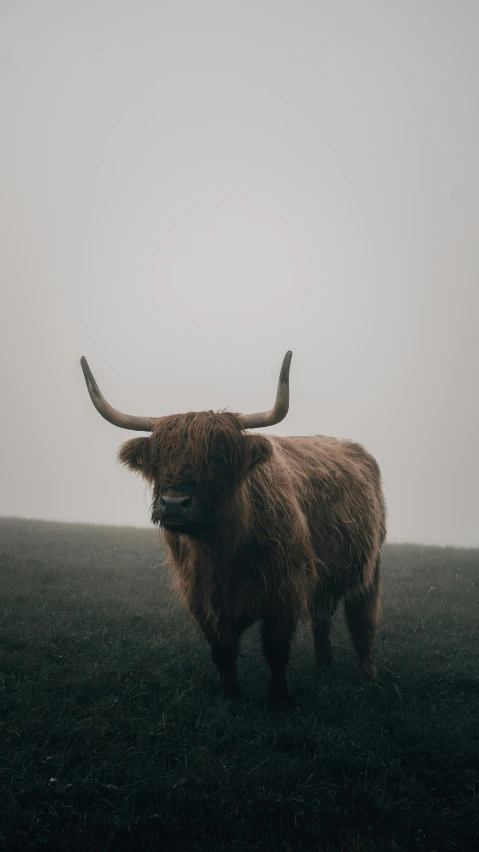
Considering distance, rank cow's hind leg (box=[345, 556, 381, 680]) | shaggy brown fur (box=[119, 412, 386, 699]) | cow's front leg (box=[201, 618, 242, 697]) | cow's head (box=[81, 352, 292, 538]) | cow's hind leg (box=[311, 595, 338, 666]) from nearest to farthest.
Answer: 1. cow's head (box=[81, 352, 292, 538])
2. shaggy brown fur (box=[119, 412, 386, 699])
3. cow's front leg (box=[201, 618, 242, 697])
4. cow's hind leg (box=[311, 595, 338, 666])
5. cow's hind leg (box=[345, 556, 381, 680])

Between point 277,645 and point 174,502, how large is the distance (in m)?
1.62

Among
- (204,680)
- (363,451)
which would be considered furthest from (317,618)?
(363,451)

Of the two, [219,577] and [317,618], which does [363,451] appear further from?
[219,577]

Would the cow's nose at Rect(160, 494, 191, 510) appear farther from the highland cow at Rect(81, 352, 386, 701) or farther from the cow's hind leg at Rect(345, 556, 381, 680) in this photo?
the cow's hind leg at Rect(345, 556, 381, 680)

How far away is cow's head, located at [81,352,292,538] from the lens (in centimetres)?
395

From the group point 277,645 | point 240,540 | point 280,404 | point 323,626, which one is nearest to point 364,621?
point 323,626

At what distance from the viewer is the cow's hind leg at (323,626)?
5520mm

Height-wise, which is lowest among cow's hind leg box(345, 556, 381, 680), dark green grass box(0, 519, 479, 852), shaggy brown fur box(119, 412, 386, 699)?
dark green grass box(0, 519, 479, 852)

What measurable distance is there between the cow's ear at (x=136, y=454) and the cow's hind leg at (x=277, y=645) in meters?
1.64

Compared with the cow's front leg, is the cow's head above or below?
above

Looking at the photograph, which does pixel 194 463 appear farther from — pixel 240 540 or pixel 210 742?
pixel 210 742

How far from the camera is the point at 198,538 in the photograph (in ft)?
13.8

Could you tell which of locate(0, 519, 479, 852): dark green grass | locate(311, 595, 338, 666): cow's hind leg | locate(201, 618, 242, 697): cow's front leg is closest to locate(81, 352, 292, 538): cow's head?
locate(201, 618, 242, 697): cow's front leg

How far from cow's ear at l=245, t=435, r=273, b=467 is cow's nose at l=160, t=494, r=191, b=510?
0.73m
